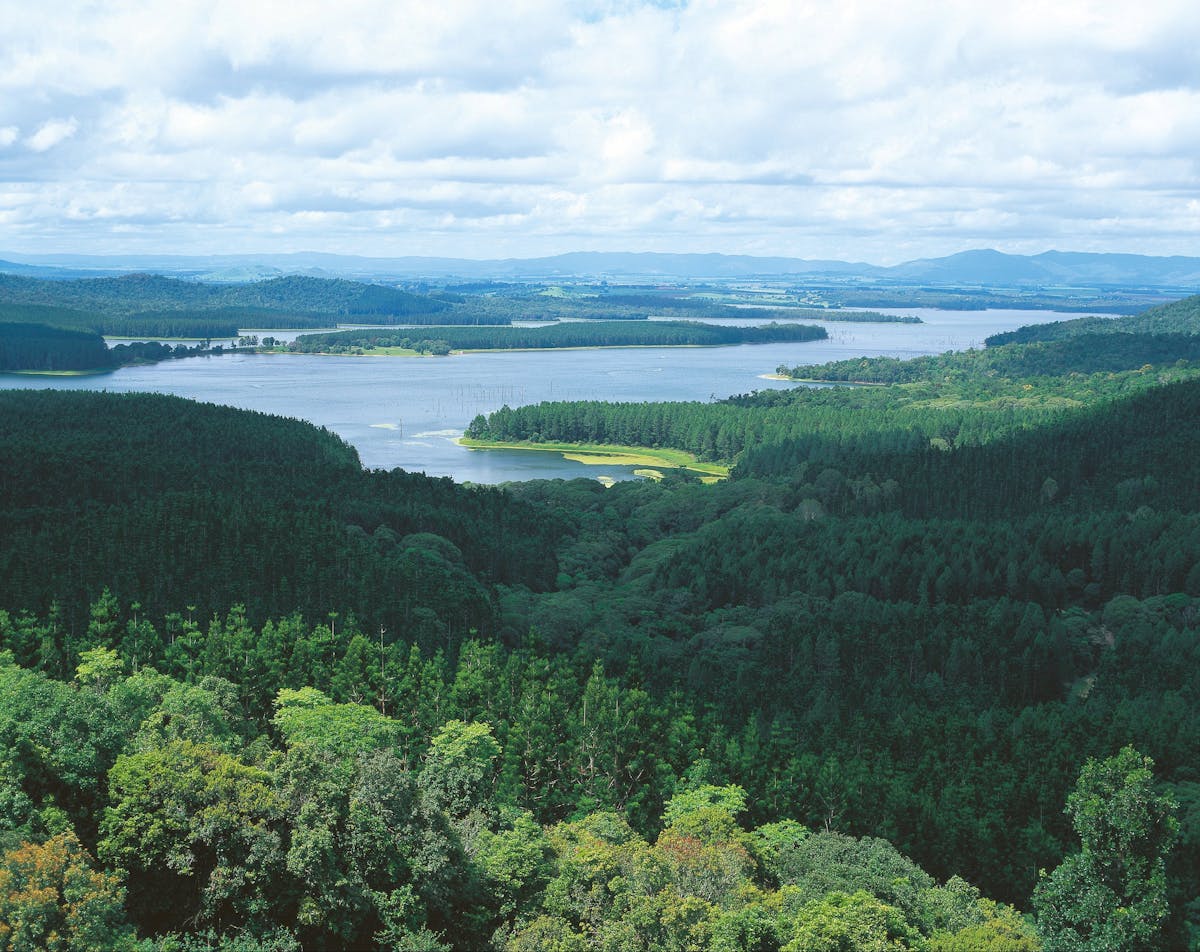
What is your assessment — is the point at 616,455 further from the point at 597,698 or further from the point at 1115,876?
the point at 1115,876

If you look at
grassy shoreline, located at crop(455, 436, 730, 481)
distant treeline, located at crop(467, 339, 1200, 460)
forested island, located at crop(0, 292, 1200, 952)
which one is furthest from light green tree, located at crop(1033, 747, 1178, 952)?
grassy shoreline, located at crop(455, 436, 730, 481)

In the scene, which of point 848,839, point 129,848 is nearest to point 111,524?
point 129,848

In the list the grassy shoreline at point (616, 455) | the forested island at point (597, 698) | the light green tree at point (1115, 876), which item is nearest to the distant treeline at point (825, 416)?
the grassy shoreline at point (616, 455)

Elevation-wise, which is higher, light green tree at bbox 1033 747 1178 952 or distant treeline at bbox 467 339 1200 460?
distant treeline at bbox 467 339 1200 460

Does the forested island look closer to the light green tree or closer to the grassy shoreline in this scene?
the light green tree

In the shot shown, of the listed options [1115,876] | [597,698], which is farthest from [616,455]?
[1115,876]

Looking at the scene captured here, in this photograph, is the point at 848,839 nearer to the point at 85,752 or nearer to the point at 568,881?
the point at 568,881
